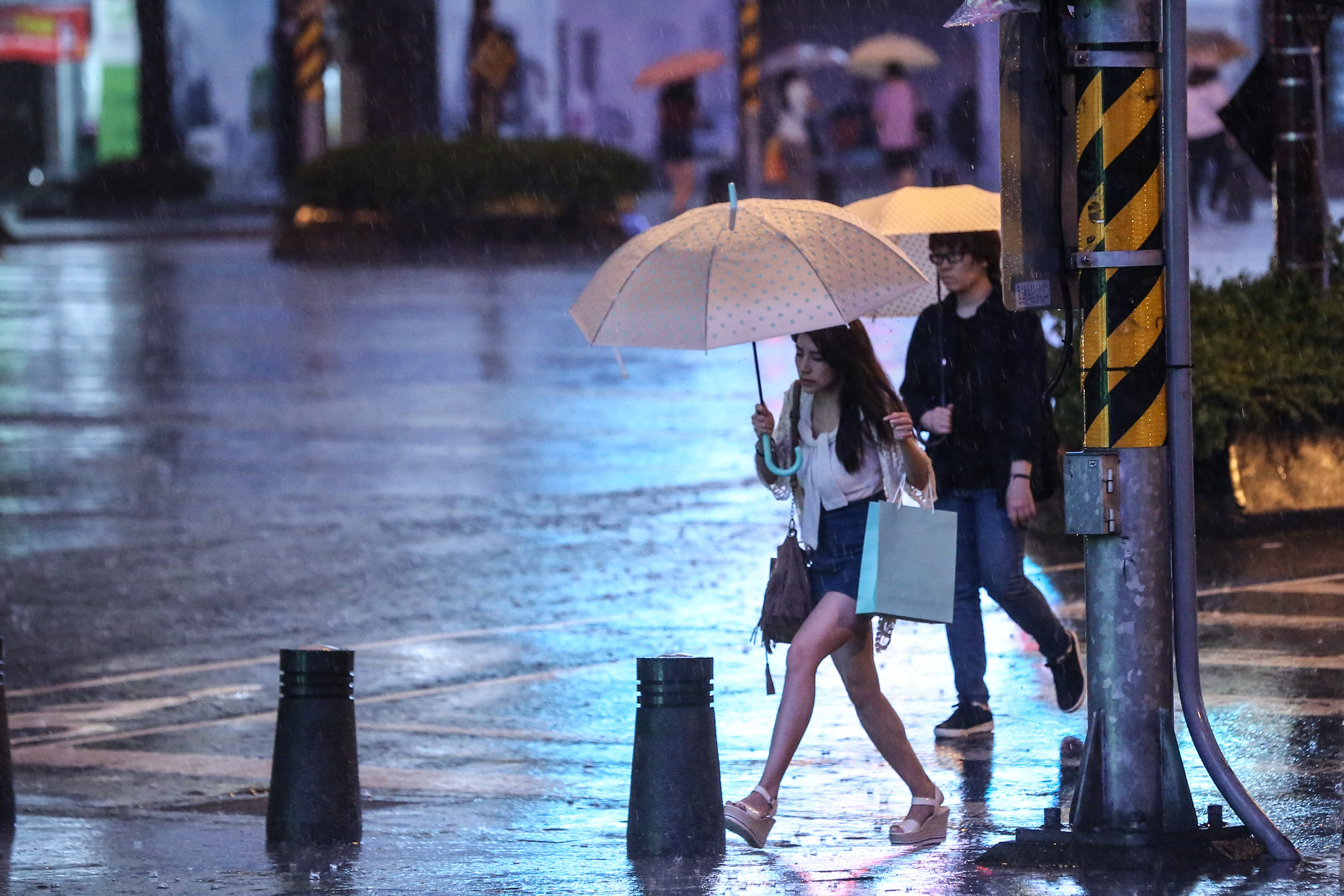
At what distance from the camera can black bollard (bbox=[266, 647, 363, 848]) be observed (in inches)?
297

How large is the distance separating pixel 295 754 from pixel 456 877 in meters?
1.04

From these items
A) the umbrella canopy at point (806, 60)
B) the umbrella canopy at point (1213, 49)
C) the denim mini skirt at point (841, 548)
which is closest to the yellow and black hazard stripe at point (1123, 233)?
the denim mini skirt at point (841, 548)

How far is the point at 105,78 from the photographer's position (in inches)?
1877

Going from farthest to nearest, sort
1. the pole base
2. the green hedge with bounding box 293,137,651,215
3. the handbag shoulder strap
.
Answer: the green hedge with bounding box 293,137,651,215
the handbag shoulder strap
the pole base

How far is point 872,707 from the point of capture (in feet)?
23.8

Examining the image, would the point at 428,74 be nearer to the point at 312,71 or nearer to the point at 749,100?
the point at 312,71

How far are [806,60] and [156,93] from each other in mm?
12768

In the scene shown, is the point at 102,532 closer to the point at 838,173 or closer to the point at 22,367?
the point at 22,367

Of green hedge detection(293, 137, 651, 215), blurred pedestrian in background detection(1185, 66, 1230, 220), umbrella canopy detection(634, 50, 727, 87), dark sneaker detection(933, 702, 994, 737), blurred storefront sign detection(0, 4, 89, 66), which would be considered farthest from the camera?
blurred storefront sign detection(0, 4, 89, 66)

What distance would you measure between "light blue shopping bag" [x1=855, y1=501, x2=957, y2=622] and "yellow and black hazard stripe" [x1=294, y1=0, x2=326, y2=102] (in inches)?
1223

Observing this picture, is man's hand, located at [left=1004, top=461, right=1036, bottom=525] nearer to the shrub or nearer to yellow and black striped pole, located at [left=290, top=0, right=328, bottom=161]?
yellow and black striped pole, located at [left=290, top=0, right=328, bottom=161]

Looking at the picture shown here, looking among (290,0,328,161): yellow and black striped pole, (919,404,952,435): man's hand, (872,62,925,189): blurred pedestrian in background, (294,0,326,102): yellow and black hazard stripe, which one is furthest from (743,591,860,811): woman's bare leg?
(294,0,326,102): yellow and black hazard stripe

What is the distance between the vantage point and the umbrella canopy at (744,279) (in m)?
6.82

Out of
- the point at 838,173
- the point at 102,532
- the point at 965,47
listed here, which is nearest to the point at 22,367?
the point at 102,532
